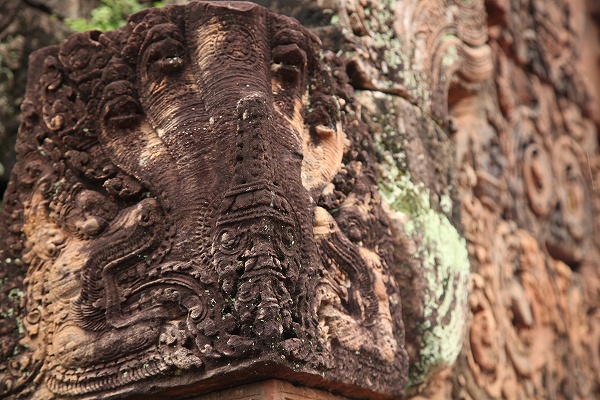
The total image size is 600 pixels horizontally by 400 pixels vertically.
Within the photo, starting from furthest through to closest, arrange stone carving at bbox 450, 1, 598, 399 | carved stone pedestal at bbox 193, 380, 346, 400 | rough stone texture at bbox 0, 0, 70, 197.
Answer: stone carving at bbox 450, 1, 598, 399, rough stone texture at bbox 0, 0, 70, 197, carved stone pedestal at bbox 193, 380, 346, 400

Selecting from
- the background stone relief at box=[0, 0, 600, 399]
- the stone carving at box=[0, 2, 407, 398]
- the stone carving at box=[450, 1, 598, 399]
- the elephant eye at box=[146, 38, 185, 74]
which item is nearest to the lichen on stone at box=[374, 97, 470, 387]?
the background stone relief at box=[0, 0, 600, 399]

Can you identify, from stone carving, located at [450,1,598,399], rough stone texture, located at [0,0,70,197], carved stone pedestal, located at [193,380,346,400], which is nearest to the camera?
carved stone pedestal, located at [193,380,346,400]

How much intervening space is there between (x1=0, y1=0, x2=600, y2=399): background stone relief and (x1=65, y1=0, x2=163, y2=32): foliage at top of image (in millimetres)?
203

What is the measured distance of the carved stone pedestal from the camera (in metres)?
2.79

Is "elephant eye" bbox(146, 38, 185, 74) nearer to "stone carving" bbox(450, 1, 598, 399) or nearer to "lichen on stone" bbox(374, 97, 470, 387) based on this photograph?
"lichen on stone" bbox(374, 97, 470, 387)

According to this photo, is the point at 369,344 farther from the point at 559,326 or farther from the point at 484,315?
the point at 559,326

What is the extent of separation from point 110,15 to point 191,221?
4.95 ft

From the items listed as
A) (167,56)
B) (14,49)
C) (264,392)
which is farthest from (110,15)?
(264,392)

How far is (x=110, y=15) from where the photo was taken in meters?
4.17

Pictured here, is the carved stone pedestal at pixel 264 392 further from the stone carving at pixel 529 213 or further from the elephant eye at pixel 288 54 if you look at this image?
the stone carving at pixel 529 213

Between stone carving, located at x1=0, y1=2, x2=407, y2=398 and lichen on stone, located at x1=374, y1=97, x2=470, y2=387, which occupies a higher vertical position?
stone carving, located at x1=0, y1=2, x2=407, y2=398

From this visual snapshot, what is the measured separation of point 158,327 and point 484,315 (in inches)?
66.0

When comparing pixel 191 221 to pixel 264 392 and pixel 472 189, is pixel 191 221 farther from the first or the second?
pixel 472 189

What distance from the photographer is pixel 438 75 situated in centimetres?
407
